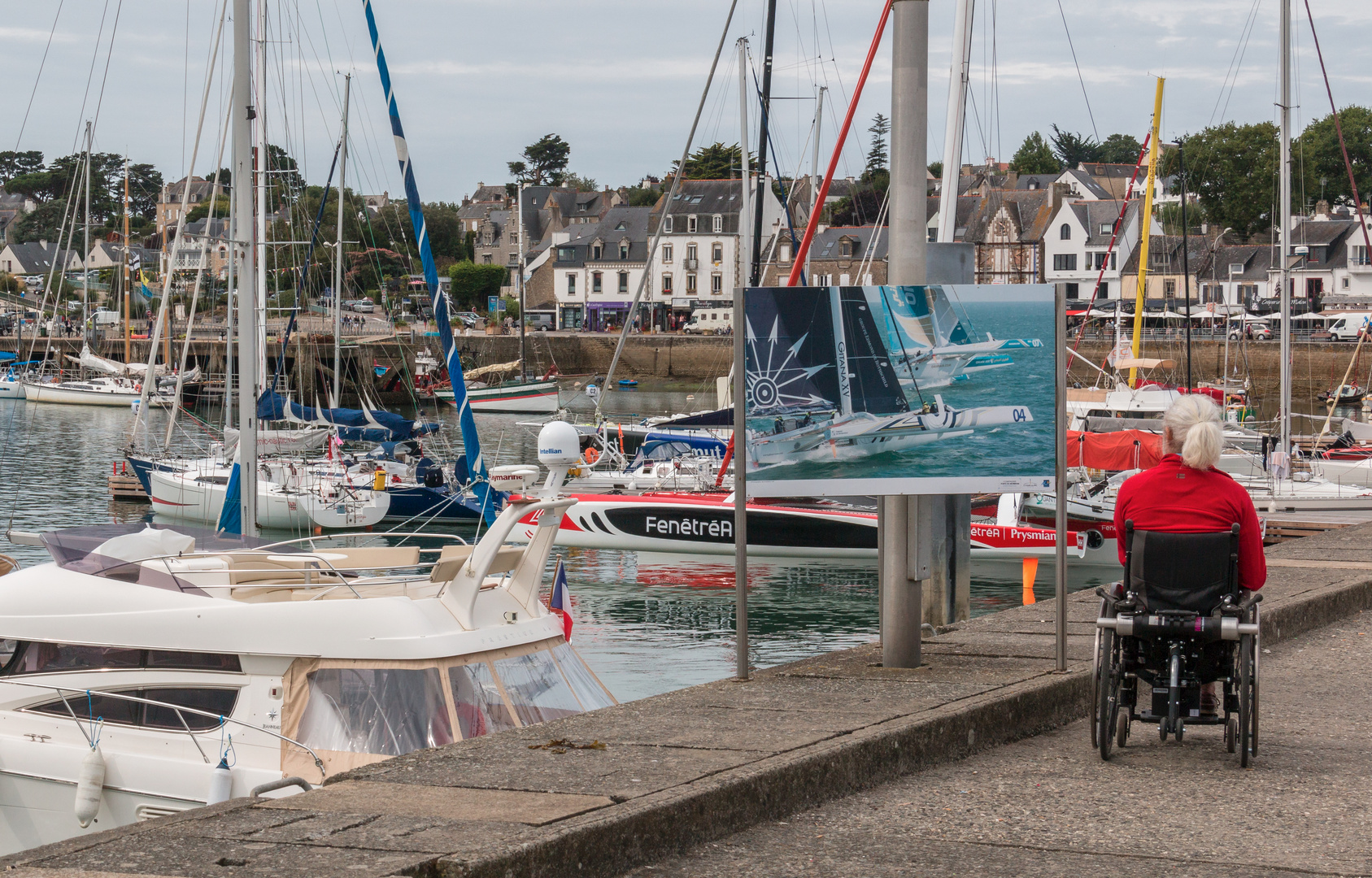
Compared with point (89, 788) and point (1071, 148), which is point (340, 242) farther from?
point (1071, 148)

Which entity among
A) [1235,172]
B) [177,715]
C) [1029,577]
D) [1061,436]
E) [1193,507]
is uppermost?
[1235,172]

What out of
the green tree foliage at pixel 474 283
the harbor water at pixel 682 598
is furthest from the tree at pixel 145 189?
the harbor water at pixel 682 598

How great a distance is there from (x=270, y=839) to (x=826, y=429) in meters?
3.13

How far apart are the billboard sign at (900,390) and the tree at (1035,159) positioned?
477 feet

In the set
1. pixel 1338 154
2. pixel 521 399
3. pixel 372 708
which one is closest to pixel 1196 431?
pixel 372 708

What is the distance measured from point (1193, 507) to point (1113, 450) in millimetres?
20083

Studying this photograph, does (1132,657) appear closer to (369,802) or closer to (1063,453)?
(1063,453)

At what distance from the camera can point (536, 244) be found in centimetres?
12756

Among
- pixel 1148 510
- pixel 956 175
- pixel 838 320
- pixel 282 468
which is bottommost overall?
pixel 282 468

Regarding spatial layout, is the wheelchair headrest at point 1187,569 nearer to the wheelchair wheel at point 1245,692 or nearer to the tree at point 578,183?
the wheelchair wheel at point 1245,692

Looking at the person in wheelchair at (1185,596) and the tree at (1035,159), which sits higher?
the tree at (1035,159)

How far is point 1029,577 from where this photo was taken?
72.8 ft

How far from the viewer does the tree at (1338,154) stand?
119 meters

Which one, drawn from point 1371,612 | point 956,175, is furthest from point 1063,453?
point 956,175
